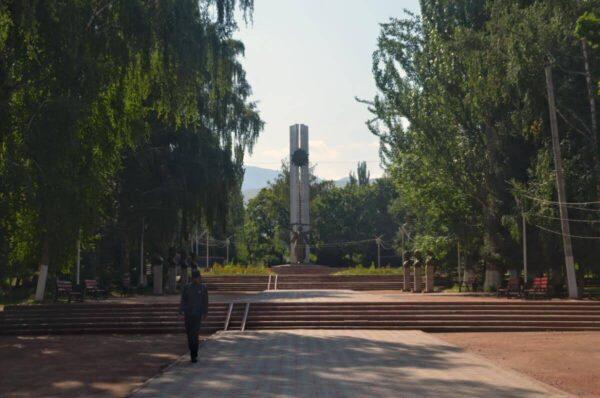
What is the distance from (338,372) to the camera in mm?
11391

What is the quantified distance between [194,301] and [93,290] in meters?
18.3

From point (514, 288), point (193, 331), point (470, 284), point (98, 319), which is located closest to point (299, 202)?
point (470, 284)

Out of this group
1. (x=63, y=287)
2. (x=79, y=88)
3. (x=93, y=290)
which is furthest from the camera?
(x=93, y=290)

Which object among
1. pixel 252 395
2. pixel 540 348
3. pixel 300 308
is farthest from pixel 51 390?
pixel 300 308

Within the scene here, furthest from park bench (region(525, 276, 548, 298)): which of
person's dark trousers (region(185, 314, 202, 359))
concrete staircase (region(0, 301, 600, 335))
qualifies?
person's dark trousers (region(185, 314, 202, 359))

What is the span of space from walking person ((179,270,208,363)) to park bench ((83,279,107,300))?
17604 mm

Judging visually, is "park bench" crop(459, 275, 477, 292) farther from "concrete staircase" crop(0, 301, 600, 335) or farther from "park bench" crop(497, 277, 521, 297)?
"concrete staircase" crop(0, 301, 600, 335)

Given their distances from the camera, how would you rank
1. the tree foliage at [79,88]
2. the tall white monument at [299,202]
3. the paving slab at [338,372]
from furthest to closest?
the tall white monument at [299,202], the tree foliage at [79,88], the paving slab at [338,372]

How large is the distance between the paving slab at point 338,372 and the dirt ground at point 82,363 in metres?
0.57

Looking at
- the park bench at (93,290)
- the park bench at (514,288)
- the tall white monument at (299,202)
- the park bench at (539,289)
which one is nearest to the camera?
the park bench at (539,289)

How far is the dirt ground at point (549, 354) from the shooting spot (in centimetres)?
1081

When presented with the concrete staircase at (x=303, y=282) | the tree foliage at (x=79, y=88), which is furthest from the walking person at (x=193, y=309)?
the concrete staircase at (x=303, y=282)

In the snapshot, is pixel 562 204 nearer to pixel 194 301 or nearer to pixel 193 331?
pixel 194 301

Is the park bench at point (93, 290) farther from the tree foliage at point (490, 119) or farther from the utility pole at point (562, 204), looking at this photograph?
the utility pole at point (562, 204)
